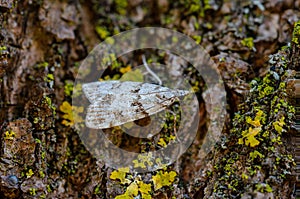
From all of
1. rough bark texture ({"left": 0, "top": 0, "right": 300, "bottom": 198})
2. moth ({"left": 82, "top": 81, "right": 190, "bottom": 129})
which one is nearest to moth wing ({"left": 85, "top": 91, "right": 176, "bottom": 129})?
moth ({"left": 82, "top": 81, "right": 190, "bottom": 129})

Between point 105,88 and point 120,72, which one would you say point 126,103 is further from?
point 120,72

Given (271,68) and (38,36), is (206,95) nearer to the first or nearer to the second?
(271,68)

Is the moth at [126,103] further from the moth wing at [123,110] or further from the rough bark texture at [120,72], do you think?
the rough bark texture at [120,72]

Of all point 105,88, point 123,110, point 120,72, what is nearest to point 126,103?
point 123,110

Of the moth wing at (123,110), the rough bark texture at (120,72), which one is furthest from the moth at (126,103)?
the rough bark texture at (120,72)

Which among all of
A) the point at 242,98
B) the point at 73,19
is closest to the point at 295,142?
the point at 242,98

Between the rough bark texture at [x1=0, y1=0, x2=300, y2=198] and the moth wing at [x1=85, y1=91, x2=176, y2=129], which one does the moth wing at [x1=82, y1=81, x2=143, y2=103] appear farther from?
the rough bark texture at [x1=0, y1=0, x2=300, y2=198]
